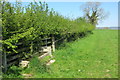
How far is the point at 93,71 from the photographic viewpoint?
244 inches

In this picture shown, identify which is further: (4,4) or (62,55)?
(62,55)

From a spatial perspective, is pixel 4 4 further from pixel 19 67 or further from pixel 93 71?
pixel 93 71

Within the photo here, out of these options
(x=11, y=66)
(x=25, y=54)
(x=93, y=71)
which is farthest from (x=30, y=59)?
(x=93, y=71)

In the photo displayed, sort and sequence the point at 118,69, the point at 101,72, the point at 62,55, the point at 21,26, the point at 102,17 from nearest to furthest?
the point at 21,26
the point at 101,72
the point at 118,69
the point at 62,55
the point at 102,17

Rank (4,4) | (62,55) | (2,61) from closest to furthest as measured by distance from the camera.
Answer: (4,4), (2,61), (62,55)

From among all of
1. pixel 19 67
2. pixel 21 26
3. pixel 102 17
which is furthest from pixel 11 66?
pixel 102 17

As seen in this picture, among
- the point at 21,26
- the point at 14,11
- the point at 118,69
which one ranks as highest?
the point at 14,11

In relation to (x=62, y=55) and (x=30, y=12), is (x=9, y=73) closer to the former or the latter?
(x=30, y=12)

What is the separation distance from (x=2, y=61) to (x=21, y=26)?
1.36 m

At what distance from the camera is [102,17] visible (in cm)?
6862

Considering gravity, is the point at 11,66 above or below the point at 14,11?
below

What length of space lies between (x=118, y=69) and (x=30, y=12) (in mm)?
4150

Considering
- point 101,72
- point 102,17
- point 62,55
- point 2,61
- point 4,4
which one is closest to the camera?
point 4,4

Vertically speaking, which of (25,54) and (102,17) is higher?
(102,17)
